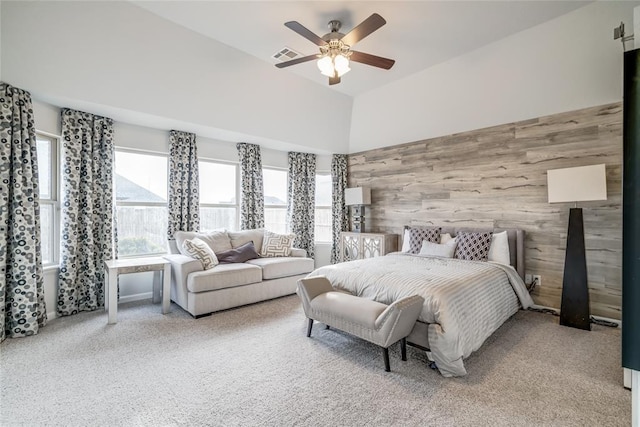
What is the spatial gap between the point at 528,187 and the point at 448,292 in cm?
249

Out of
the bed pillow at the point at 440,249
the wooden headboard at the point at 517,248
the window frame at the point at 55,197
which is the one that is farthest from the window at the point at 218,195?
the wooden headboard at the point at 517,248

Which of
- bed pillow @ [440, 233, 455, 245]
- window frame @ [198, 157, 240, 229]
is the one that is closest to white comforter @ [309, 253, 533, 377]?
bed pillow @ [440, 233, 455, 245]

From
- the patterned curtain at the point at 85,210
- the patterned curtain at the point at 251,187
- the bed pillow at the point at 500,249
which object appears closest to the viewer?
the patterned curtain at the point at 85,210

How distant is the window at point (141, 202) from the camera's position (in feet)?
14.0

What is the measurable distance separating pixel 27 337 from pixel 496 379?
14.5ft

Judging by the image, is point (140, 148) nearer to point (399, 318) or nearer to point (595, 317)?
point (399, 318)

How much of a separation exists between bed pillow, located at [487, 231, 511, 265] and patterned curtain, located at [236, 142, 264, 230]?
3.81 meters

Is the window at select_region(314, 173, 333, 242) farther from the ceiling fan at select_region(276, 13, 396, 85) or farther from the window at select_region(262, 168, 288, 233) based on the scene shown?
the ceiling fan at select_region(276, 13, 396, 85)

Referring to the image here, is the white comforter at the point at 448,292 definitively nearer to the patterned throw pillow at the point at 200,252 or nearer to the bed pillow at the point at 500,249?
the bed pillow at the point at 500,249

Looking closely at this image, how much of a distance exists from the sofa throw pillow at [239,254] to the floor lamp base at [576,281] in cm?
408

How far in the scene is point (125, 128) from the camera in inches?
166

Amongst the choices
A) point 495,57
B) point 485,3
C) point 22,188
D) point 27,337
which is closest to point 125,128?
point 22,188

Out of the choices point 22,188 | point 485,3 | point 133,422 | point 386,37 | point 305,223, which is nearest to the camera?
point 133,422

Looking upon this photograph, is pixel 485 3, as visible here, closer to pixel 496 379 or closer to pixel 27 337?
pixel 496 379
